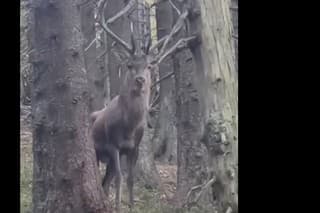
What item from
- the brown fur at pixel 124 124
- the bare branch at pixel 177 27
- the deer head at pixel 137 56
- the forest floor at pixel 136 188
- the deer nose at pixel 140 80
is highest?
the bare branch at pixel 177 27

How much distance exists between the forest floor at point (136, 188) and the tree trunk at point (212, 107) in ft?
0.50

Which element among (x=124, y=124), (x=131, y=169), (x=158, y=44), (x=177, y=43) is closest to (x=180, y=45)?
(x=177, y=43)

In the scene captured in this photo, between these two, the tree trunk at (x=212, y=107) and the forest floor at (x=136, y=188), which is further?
the tree trunk at (x=212, y=107)

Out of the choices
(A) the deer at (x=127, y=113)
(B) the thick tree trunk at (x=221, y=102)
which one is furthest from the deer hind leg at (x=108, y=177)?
(B) the thick tree trunk at (x=221, y=102)

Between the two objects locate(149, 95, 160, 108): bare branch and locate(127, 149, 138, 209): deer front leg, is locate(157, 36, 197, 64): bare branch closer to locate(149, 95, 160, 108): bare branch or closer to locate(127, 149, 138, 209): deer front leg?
locate(149, 95, 160, 108): bare branch

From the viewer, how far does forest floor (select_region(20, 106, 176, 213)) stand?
2.81 m

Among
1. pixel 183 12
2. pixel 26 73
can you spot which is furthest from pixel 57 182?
pixel 183 12

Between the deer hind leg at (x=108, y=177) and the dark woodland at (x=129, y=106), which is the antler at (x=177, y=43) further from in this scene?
the deer hind leg at (x=108, y=177)

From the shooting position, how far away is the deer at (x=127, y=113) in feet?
9.34

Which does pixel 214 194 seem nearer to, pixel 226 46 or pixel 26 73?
pixel 226 46

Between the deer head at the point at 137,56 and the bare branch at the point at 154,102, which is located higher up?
the deer head at the point at 137,56

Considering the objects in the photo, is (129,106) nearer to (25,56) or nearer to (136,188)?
(136,188)

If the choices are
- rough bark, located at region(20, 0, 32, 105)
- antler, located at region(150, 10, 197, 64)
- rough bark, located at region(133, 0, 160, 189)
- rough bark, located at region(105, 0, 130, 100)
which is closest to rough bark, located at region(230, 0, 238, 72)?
antler, located at region(150, 10, 197, 64)
